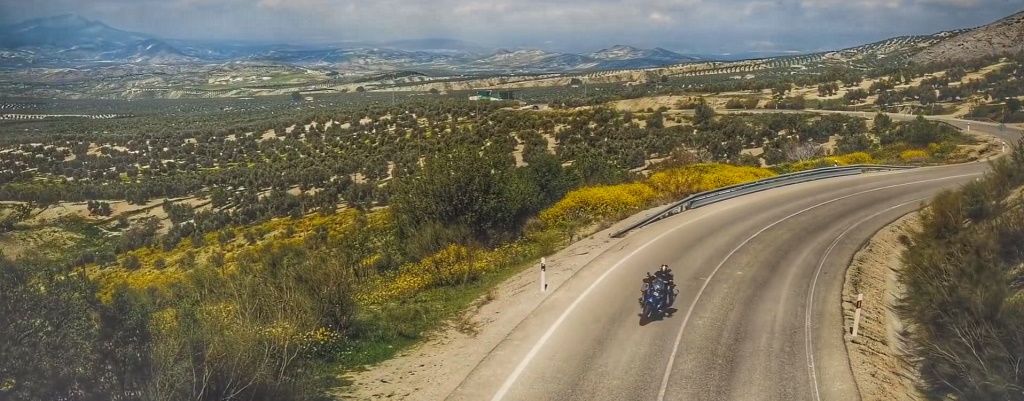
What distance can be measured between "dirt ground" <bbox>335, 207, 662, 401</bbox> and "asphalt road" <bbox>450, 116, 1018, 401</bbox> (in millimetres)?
367

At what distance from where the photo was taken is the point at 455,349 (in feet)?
40.3

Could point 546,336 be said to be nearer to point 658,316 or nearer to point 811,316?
point 658,316

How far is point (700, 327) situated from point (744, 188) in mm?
18319

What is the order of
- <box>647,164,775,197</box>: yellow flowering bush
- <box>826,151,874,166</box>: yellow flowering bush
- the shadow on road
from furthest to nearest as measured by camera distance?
<box>826,151,874,166</box>: yellow flowering bush
<box>647,164,775,197</box>: yellow flowering bush
the shadow on road

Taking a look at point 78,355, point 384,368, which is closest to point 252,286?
point 384,368

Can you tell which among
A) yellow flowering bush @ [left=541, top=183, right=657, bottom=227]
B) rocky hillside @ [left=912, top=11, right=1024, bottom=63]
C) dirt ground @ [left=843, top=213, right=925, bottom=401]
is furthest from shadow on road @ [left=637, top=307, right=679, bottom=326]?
rocky hillside @ [left=912, top=11, right=1024, bottom=63]

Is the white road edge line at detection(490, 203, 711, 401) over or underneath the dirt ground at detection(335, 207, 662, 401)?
over

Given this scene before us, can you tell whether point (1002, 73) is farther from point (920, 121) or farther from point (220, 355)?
point (220, 355)

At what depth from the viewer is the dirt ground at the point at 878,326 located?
10766 mm

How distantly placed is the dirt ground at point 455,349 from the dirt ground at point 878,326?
6.77 m

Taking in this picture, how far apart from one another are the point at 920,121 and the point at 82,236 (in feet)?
176

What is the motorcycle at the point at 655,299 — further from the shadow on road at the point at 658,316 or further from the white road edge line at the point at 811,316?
the white road edge line at the point at 811,316

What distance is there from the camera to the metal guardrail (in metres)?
24.0

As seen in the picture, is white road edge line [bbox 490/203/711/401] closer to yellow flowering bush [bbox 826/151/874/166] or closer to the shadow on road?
the shadow on road
